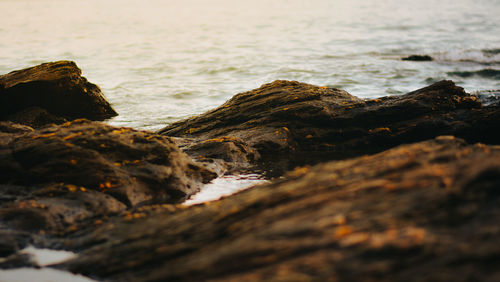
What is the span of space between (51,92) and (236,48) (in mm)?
16971

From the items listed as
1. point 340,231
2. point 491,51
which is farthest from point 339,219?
point 491,51

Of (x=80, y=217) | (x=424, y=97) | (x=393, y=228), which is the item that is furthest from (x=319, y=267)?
(x=424, y=97)

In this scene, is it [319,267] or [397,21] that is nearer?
[319,267]

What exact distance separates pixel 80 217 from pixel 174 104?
9.06 m

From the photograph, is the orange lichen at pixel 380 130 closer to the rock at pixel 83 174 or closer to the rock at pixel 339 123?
the rock at pixel 339 123

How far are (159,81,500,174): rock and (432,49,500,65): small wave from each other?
45.9 ft

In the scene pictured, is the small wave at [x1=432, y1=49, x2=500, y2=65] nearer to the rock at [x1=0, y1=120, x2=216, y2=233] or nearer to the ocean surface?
the ocean surface

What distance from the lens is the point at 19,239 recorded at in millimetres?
3992

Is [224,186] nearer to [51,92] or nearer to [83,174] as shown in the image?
[83,174]

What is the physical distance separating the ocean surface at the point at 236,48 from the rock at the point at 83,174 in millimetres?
4792

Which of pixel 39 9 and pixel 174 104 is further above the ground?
pixel 39 9

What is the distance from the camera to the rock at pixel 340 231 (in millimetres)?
2580

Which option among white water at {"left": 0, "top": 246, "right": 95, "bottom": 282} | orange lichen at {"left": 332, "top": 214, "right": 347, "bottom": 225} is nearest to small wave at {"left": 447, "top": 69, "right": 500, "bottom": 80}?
orange lichen at {"left": 332, "top": 214, "right": 347, "bottom": 225}

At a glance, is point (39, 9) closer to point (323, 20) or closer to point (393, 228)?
point (323, 20)
